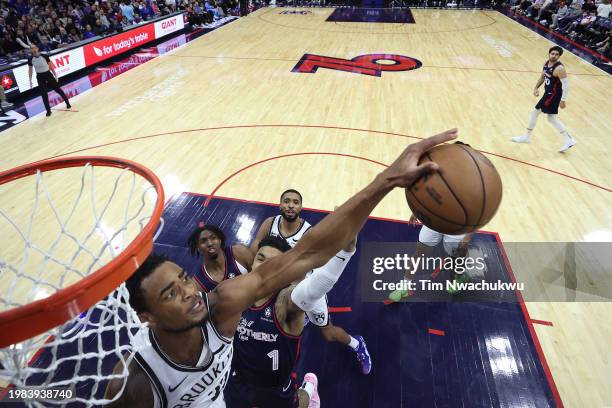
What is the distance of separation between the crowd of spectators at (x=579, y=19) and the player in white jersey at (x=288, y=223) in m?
12.2

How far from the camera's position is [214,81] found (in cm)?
955

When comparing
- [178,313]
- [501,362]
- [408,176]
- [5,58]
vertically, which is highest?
[408,176]

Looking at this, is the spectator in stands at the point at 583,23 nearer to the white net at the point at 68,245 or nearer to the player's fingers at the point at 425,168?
the white net at the point at 68,245

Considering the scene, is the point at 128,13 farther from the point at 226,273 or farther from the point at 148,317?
the point at 148,317

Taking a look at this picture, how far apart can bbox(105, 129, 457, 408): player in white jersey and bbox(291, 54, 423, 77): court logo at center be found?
9.24 m

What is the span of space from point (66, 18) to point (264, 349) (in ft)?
45.9

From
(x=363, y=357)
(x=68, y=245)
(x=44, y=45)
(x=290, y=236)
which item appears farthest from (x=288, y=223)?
(x=44, y=45)

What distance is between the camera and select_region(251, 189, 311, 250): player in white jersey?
11.0 feet

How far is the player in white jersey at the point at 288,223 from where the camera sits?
11.0 feet

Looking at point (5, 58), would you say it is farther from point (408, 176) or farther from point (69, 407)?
point (408, 176)

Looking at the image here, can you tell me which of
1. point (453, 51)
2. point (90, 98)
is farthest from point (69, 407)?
point (453, 51)

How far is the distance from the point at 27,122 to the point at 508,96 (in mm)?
9829

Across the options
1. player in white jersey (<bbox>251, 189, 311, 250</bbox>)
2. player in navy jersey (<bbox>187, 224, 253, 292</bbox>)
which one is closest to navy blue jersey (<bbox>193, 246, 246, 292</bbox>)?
player in navy jersey (<bbox>187, 224, 253, 292</bbox>)

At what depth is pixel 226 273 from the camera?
118 inches
